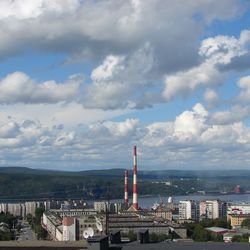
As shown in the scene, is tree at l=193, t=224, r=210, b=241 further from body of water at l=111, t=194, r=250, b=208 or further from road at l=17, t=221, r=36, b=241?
body of water at l=111, t=194, r=250, b=208

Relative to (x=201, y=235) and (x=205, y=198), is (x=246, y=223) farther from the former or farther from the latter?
(x=205, y=198)

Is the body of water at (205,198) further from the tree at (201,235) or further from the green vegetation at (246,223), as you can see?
the tree at (201,235)

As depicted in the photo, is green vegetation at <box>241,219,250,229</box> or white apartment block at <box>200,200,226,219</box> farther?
white apartment block at <box>200,200,226,219</box>

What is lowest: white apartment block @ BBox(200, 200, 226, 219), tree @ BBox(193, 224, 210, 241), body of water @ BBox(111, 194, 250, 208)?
tree @ BBox(193, 224, 210, 241)

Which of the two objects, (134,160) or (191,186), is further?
(191,186)

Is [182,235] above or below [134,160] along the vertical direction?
below

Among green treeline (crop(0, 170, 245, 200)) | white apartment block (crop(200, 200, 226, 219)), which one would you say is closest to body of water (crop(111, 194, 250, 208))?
green treeline (crop(0, 170, 245, 200))

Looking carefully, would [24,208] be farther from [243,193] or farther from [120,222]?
[243,193]

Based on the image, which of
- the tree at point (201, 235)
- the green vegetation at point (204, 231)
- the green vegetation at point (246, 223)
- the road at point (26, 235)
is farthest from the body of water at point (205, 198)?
the tree at point (201, 235)

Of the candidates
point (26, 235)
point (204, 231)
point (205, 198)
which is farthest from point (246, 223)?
point (205, 198)

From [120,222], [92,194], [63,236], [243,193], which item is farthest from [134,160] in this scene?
[243,193]

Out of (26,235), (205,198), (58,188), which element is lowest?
(26,235)
